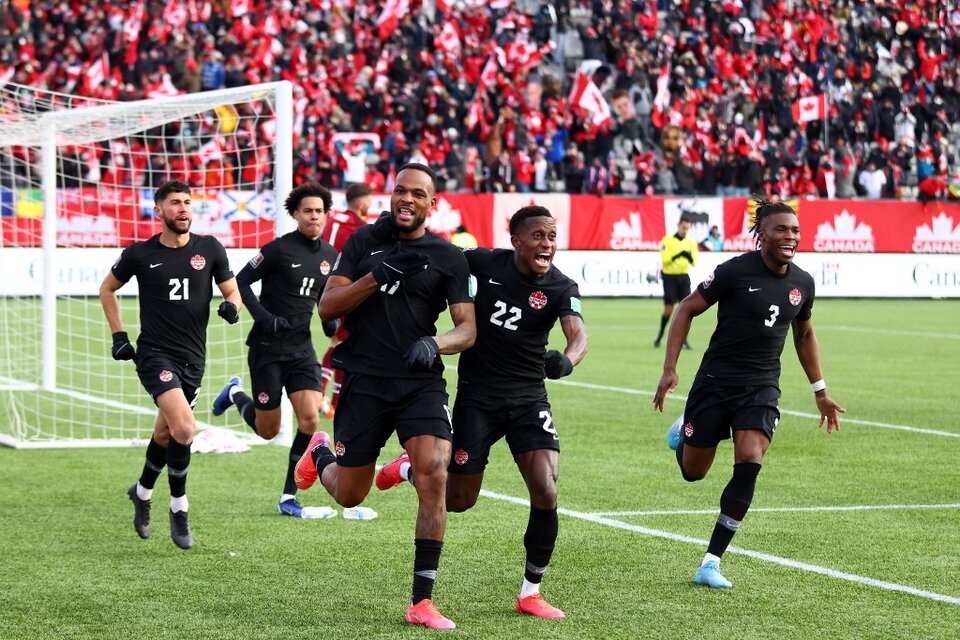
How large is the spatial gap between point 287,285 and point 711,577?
409 cm

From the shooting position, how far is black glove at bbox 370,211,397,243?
677cm

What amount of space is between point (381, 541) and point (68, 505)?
2.51m

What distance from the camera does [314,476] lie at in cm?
789

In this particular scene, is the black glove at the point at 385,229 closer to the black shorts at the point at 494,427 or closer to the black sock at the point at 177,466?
the black shorts at the point at 494,427

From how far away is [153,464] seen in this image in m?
8.95

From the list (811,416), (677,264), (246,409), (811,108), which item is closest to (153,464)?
(246,409)

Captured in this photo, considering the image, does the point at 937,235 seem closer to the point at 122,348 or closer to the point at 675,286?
the point at 675,286

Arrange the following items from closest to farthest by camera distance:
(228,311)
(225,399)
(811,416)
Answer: (228,311) → (225,399) → (811,416)

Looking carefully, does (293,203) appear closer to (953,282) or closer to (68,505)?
(68,505)

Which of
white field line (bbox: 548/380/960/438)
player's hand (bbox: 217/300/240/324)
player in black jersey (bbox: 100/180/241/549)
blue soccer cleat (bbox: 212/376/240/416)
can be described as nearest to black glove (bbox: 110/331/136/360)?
player in black jersey (bbox: 100/180/241/549)

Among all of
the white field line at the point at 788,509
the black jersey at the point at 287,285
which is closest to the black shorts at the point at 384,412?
the white field line at the point at 788,509

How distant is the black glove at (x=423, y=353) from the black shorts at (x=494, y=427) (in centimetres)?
57

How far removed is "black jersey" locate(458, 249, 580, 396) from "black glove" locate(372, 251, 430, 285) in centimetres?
64

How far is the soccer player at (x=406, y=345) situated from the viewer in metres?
6.63
